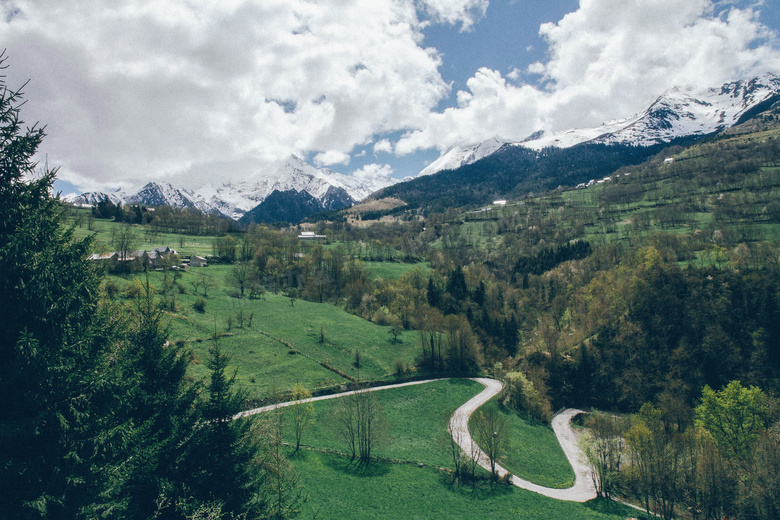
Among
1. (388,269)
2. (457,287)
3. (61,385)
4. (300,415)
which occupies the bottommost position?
(300,415)

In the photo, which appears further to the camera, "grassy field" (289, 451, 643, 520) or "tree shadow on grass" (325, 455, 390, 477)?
"tree shadow on grass" (325, 455, 390, 477)

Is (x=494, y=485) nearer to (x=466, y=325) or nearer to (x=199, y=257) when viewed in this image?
(x=466, y=325)

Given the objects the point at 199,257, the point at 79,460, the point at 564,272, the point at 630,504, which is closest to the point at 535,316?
the point at 564,272

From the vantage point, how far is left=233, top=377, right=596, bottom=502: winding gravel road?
4134 centimetres

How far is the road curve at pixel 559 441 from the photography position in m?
41.4

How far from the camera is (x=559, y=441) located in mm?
57344

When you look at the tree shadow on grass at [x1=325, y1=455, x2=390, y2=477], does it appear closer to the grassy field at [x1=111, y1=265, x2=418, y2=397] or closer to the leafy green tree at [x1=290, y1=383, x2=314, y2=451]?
the leafy green tree at [x1=290, y1=383, x2=314, y2=451]

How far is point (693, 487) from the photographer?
35219mm

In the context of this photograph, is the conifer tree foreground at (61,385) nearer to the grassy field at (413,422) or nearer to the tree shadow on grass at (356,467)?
the tree shadow on grass at (356,467)

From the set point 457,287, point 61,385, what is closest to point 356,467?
point 61,385

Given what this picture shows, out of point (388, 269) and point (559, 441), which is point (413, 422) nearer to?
point (559, 441)

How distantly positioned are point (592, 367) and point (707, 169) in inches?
7435

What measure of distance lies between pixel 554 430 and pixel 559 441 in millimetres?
4030

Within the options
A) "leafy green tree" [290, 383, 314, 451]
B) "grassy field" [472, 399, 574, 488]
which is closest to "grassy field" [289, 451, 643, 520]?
"leafy green tree" [290, 383, 314, 451]
